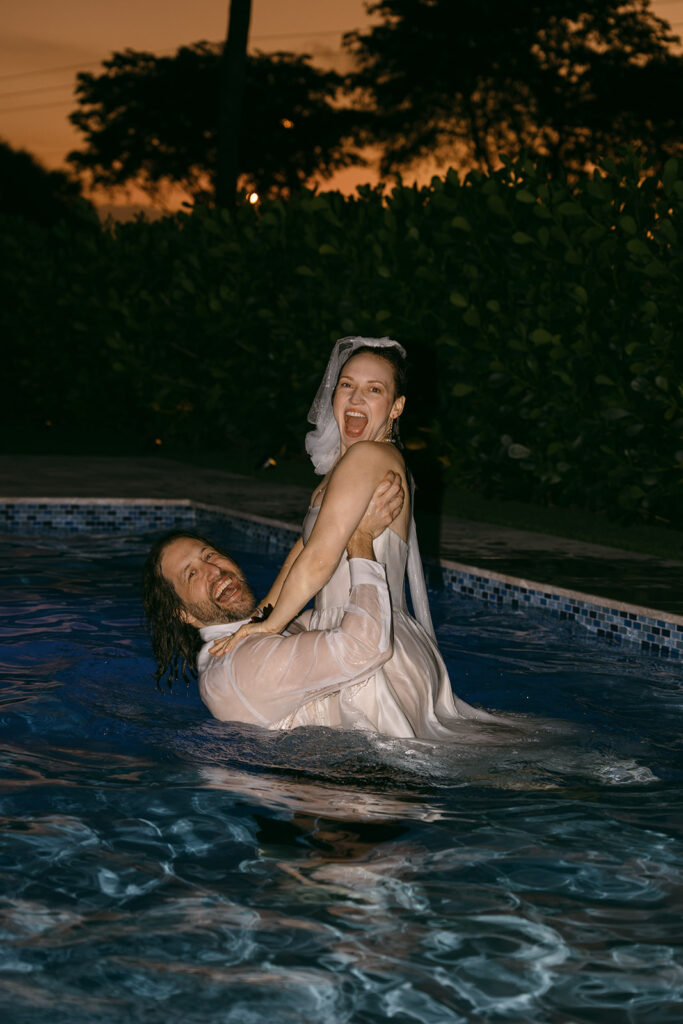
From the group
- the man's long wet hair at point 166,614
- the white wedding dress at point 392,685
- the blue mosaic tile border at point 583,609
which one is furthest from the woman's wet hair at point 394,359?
the blue mosaic tile border at point 583,609

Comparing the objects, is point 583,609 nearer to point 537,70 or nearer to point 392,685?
point 392,685

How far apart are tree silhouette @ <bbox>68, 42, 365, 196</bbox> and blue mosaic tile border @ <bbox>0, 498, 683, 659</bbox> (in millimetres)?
43368

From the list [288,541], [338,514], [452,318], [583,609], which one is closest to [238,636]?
[338,514]

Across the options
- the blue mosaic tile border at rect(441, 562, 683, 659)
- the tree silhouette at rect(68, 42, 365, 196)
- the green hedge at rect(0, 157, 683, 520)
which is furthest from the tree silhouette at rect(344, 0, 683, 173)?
the blue mosaic tile border at rect(441, 562, 683, 659)

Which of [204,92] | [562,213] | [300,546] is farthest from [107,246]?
[204,92]

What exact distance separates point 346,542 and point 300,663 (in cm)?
52

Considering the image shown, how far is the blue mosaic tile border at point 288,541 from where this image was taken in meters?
8.08

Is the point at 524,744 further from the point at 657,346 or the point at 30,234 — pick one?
the point at 30,234

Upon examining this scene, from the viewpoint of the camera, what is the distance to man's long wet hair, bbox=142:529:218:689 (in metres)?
5.64

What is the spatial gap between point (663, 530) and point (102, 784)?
7.23 m

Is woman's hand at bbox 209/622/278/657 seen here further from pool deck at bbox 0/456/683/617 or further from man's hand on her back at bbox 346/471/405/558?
pool deck at bbox 0/456/683/617

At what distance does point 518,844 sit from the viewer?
487 centimetres

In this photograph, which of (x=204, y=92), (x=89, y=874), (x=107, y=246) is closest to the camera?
(x=89, y=874)

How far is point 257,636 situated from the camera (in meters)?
5.35
